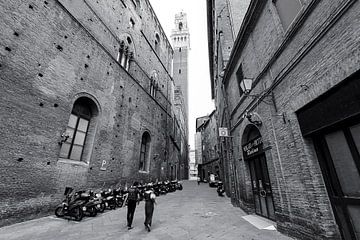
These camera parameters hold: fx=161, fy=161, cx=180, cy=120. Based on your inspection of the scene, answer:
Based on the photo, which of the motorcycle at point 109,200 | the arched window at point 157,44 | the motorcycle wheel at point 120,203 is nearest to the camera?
the motorcycle at point 109,200

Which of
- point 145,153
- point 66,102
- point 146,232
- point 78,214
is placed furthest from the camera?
point 145,153

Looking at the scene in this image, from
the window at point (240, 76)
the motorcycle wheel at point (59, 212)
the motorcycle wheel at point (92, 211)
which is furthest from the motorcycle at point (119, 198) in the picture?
the window at point (240, 76)

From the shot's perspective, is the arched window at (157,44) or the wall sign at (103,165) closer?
the wall sign at (103,165)

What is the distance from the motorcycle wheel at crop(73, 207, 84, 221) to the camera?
225 inches

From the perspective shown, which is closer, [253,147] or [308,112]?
[308,112]

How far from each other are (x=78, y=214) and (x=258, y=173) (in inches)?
270

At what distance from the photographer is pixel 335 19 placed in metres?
3.01

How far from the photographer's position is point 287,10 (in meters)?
4.59

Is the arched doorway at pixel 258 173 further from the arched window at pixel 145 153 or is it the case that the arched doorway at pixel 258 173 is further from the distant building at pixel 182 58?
the distant building at pixel 182 58

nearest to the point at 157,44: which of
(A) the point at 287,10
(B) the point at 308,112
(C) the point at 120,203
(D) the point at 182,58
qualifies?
(A) the point at 287,10

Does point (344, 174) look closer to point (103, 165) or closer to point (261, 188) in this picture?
point (261, 188)

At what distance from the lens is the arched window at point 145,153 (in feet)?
46.4

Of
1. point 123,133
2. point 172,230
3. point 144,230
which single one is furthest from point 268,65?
point 123,133

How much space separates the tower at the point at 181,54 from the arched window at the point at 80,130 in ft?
114
